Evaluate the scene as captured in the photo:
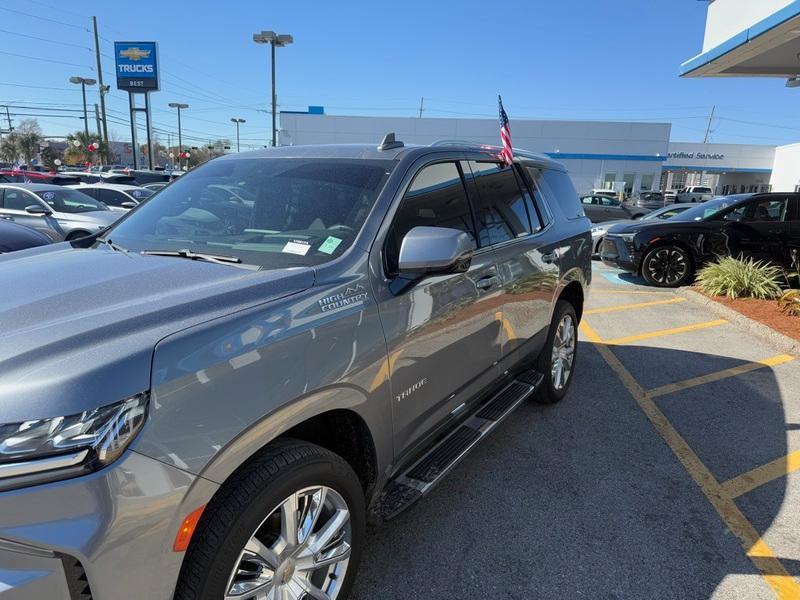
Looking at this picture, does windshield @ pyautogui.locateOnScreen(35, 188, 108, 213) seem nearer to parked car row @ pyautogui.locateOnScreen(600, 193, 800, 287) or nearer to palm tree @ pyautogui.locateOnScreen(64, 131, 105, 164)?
parked car row @ pyautogui.locateOnScreen(600, 193, 800, 287)

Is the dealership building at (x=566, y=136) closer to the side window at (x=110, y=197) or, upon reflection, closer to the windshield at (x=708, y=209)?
the side window at (x=110, y=197)

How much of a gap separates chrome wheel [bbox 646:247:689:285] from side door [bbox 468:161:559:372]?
7005 mm

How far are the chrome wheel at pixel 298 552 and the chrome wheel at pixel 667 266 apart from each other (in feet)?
31.7

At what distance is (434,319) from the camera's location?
260 cm

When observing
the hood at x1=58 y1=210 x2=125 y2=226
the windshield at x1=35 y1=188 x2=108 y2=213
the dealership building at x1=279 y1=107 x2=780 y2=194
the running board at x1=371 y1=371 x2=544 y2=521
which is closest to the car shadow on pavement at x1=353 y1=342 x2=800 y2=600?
the running board at x1=371 y1=371 x2=544 y2=521

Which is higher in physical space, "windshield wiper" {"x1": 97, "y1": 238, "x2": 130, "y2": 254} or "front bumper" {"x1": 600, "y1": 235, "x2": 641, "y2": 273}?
"windshield wiper" {"x1": 97, "y1": 238, "x2": 130, "y2": 254}

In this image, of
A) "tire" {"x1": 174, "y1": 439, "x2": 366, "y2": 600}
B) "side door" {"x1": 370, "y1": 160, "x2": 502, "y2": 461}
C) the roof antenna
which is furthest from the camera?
the roof antenna

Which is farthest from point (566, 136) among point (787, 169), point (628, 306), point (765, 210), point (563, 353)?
point (563, 353)

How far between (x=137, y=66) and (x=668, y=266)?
4548 cm

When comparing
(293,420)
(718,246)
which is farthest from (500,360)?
(718,246)

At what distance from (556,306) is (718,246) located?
7.32m

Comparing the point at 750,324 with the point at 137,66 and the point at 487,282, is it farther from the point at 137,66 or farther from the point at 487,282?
the point at 137,66

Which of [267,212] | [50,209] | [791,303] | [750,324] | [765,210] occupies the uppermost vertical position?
[267,212]

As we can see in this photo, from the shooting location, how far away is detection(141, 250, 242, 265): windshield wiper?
2.34m
